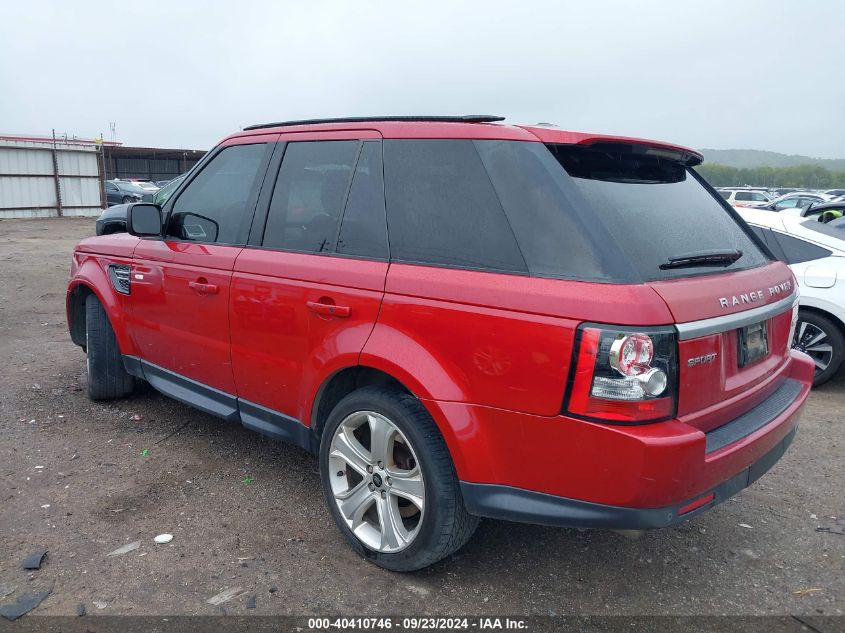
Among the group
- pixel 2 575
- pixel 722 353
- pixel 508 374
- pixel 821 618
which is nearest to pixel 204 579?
pixel 2 575

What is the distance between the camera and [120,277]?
4375mm

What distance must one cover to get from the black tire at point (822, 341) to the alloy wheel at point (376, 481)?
4.20m

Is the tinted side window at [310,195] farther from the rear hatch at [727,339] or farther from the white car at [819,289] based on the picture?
the white car at [819,289]

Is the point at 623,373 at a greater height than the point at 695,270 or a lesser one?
lesser

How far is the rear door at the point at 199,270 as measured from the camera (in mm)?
3574

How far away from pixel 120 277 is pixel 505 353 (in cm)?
310

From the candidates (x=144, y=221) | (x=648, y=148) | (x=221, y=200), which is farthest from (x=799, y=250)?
(x=144, y=221)

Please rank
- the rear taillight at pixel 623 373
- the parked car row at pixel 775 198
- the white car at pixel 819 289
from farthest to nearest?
the parked car row at pixel 775 198, the white car at pixel 819 289, the rear taillight at pixel 623 373

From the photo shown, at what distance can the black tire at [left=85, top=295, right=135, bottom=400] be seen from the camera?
186 inches

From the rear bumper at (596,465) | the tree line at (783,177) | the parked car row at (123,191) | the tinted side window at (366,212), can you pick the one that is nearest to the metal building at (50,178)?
the parked car row at (123,191)

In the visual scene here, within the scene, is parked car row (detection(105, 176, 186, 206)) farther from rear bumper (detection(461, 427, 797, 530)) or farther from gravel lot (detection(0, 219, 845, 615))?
rear bumper (detection(461, 427, 797, 530))

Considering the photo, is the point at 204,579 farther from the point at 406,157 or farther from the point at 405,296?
the point at 406,157

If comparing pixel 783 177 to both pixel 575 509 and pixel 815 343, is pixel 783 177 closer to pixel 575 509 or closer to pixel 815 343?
pixel 815 343

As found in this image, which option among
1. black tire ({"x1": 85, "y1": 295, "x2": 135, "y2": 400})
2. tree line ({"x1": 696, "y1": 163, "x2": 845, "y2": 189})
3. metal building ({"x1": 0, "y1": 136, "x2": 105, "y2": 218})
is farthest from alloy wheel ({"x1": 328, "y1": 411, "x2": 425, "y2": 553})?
tree line ({"x1": 696, "y1": 163, "x2": 845, "y2": 189})
